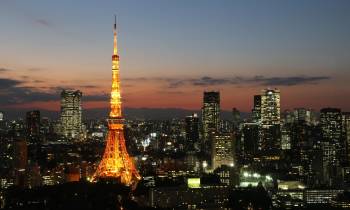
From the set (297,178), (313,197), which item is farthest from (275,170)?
(313,197)

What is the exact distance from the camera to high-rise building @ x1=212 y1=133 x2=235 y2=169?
1473 inches

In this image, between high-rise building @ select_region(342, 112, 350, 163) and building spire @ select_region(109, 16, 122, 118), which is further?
high-rise building @ select_region(342, 112, 350, 163)

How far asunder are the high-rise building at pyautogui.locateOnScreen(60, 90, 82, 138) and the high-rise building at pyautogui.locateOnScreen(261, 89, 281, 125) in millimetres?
16732

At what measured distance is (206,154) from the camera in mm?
40906

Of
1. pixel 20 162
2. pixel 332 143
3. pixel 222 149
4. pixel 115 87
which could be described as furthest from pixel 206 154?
pixel 115 87

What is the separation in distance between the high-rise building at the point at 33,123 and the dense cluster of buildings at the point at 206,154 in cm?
8

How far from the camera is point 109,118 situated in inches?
966

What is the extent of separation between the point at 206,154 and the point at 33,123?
51.8ft

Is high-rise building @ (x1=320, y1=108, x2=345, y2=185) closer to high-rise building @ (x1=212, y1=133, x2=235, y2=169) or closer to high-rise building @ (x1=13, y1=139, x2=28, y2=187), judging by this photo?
high-rise building @ (x1=212, y1=133, x2=235, y2=169)

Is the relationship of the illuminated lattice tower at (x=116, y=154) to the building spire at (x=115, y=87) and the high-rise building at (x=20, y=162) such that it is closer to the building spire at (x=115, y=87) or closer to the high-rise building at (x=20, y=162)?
the building spire at (x=115, y=87)

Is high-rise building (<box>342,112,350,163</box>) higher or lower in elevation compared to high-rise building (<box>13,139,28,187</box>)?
higher

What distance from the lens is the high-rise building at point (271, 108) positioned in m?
48.8

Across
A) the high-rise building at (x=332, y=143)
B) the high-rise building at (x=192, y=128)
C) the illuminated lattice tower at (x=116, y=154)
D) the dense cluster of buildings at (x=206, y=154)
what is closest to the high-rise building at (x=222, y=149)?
the dense cluster of buildings at (x=206, y=154)

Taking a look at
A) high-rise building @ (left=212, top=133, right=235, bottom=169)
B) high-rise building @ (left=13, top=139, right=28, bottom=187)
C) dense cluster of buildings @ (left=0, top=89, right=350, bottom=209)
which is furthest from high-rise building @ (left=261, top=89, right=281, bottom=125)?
high-rise building @ (left=13, top=139, right=28, bottom=187)
